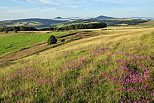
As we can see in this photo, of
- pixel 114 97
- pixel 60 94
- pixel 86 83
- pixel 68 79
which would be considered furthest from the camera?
pixel 68 79

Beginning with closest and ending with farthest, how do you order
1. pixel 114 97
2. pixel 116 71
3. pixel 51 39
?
1. pixel 114 97
2. pixel 116 71
3. pixel 51 39

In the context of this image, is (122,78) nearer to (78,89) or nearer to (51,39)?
(78,89)

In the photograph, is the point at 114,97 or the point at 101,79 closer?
the point at 114,97

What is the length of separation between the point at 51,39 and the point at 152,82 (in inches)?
1927

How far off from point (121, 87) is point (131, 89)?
512mm

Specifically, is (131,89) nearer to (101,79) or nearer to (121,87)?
(121,87)

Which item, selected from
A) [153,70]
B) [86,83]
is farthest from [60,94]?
[153,70]

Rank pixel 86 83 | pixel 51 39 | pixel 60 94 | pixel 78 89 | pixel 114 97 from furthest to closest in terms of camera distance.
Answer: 1. pixel 51 39
2. pixel 86 83
3. pixel 78 89
4. pixel 60 94
5. pixel 114 97

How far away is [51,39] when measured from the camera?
52500 millimetres

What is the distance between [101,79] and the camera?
781cm

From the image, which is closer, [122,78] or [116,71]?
[122,78]

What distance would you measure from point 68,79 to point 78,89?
5.76 feet

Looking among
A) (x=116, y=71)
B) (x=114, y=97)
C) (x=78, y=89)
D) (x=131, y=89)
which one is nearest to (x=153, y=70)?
(x=116, y=71)

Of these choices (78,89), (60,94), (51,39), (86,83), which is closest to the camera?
(60,94)
